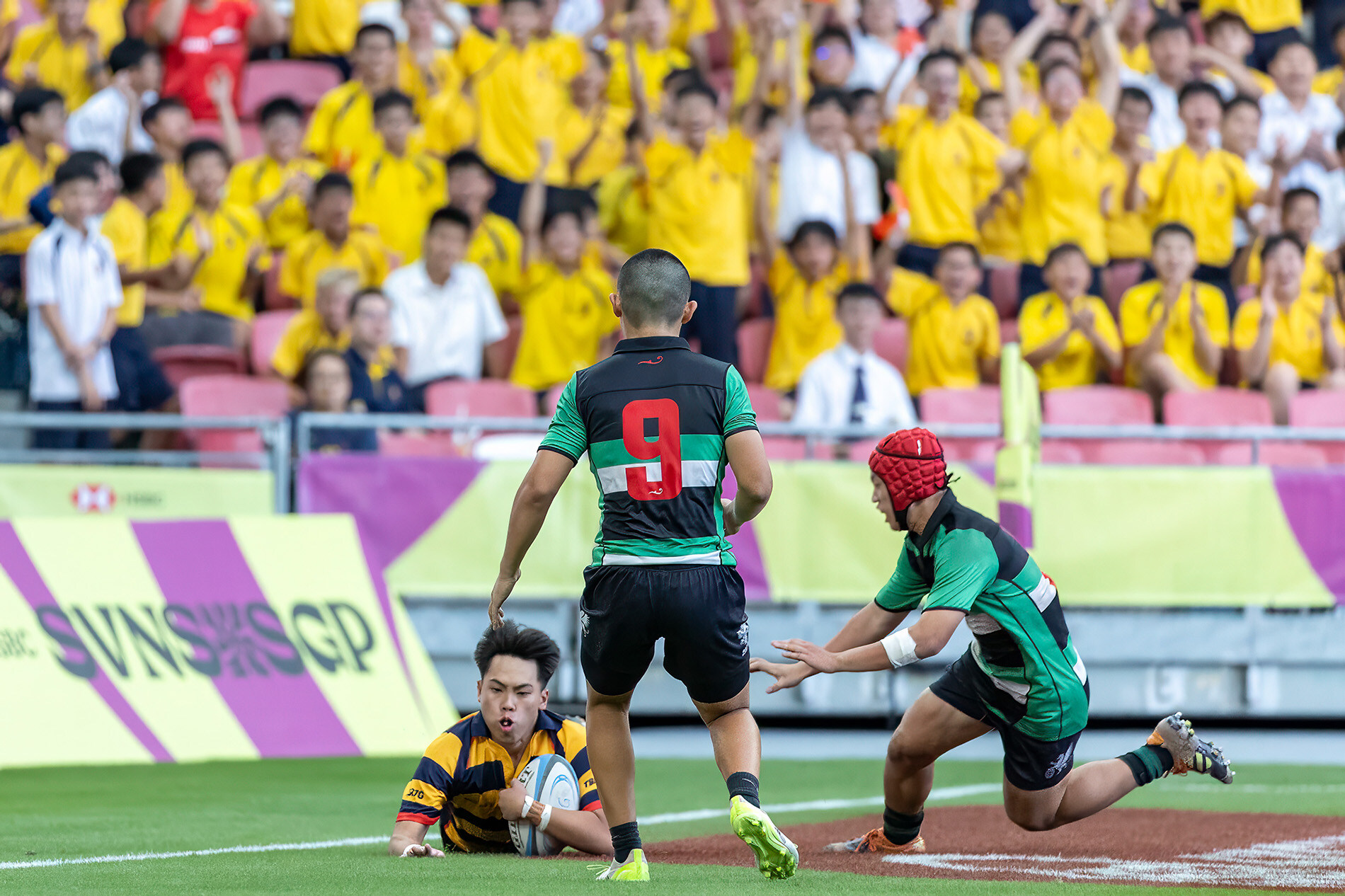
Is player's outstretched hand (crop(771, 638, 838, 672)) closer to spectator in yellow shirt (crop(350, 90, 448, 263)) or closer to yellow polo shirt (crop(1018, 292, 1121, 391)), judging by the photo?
yellow polo shirt (crop(1018, 292, 1121, 391))

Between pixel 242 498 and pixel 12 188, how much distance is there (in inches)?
197

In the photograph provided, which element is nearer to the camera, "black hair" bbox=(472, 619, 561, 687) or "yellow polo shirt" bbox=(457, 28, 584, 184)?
"black hair" bbox=(472, 619, 561, 687)

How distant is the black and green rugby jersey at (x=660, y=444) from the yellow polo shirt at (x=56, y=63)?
11805mm

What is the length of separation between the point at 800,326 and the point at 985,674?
767 centimetres

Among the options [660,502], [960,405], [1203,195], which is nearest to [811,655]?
[660,502]

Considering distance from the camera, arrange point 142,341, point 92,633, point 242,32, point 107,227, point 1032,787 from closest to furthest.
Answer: point 1032,787
point 92,633
point 142,341
point 107,227
point 242,32

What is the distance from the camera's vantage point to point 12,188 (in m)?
13.7

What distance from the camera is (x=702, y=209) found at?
1363 cm

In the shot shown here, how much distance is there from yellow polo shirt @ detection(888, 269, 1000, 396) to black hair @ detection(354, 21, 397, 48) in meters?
5.25

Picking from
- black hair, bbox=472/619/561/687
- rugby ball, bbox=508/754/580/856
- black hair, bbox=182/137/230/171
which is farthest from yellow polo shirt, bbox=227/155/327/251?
rugby ball, bbox=508/754/580/856

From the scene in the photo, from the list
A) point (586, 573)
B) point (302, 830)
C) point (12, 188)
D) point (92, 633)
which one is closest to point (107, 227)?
point (12, 188)

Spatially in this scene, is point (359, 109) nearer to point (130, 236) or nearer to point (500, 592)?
point (130, 236)

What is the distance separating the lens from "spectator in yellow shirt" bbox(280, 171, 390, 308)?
1317cm

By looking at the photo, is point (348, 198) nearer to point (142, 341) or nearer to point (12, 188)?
point (142, 341)
